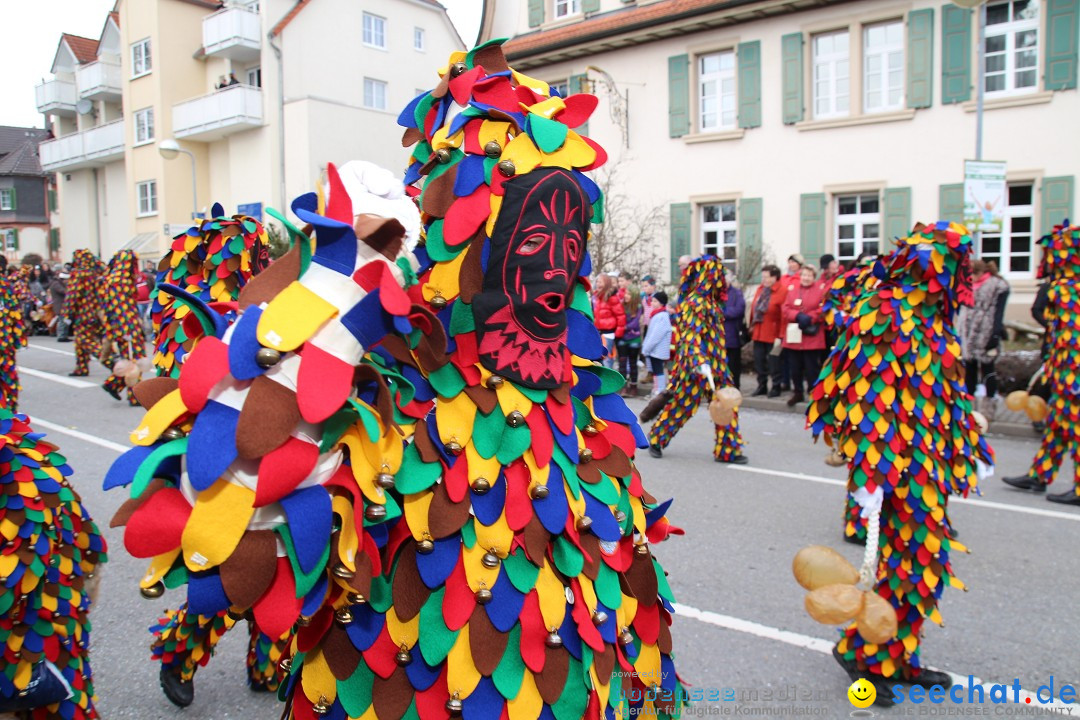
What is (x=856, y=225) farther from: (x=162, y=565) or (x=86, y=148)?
(x=86, y=148)

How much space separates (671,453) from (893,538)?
4680 millimetres

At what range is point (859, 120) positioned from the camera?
48.5 feet

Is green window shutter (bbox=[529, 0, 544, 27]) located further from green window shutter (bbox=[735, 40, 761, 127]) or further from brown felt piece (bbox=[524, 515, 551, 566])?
brown felt piece (bbox=[524, 515, 551, 566])

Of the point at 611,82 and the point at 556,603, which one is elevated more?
the point at 611,82

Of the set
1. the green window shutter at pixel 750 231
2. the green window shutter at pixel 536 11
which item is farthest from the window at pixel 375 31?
the green window shutter at pixel 750 231

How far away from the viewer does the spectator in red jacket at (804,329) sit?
10102 millimetres

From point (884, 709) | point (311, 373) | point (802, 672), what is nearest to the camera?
point (311, 373)

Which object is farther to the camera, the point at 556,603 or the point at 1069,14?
the point at 1069,14

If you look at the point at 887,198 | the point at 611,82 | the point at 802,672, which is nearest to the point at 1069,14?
the point at 887,198

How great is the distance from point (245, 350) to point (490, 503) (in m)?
0.54

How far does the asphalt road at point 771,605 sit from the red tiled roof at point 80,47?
3481cm

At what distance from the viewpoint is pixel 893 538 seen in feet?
11.0

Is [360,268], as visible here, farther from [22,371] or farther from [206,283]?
[22,371]

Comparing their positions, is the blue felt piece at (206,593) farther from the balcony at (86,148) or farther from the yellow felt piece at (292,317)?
the balcony at (86,148)
